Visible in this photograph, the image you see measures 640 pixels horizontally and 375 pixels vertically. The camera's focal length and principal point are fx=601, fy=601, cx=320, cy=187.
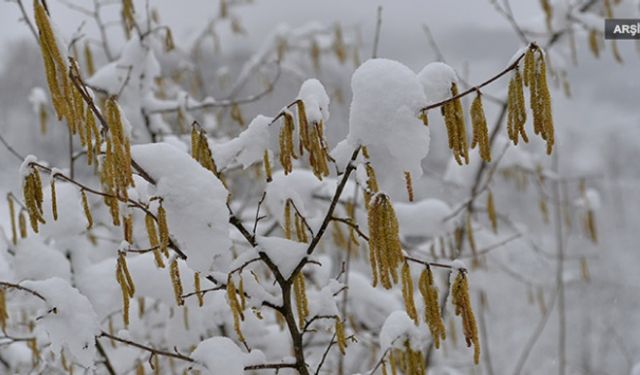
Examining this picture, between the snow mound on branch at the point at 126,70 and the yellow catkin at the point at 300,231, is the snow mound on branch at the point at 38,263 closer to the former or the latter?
the snow mound on branch at the point at 126,70

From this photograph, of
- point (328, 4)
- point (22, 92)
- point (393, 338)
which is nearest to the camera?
point (393, 338)

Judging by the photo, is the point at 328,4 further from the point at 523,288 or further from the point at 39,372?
the point at 523,288

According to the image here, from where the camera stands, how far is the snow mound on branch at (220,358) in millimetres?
815

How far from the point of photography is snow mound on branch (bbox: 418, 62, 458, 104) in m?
0.79

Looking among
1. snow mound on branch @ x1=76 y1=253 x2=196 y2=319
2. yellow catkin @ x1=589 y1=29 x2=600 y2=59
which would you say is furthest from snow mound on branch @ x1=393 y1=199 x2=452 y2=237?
snow mound on branch @ x1=76 y1=253 x2=196 y2=319

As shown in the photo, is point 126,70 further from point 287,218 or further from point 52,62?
point 52,62

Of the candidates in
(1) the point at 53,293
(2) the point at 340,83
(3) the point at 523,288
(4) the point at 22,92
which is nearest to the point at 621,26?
(2) the point at 340,83

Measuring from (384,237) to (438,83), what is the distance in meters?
0.24

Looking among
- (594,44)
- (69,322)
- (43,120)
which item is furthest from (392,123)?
(43,120)

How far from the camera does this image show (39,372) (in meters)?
1.41

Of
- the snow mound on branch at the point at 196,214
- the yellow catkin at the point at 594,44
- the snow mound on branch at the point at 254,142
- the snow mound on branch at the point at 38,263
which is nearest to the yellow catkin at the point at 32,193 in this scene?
the snow mound on branch at the point at 196,214

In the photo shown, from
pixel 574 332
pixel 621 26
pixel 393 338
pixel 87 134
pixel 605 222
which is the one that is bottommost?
pixel 574 332

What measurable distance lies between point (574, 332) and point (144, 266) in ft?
18.2

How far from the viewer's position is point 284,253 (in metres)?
0.85
